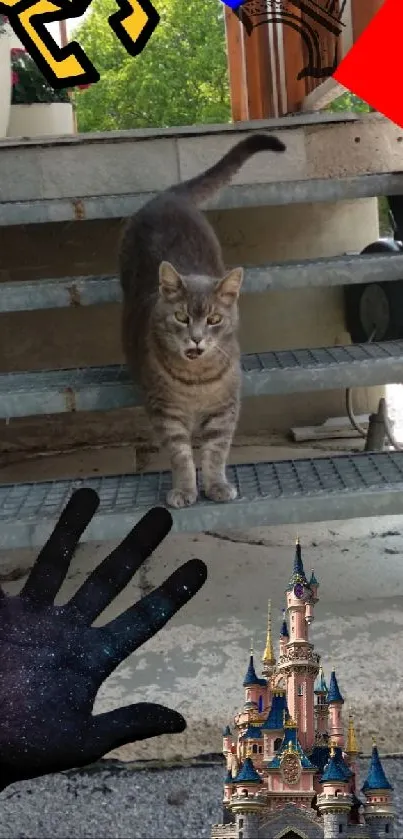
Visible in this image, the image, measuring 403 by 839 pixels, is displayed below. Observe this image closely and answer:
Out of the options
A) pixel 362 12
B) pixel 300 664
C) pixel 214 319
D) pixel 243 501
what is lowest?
pixel 300 664

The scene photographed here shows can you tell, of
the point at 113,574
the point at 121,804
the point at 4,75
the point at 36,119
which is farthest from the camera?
the point at 36,119

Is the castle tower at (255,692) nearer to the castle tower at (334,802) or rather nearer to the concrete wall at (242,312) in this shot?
the castle tower at (334,802)

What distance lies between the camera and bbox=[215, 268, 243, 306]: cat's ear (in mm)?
1885

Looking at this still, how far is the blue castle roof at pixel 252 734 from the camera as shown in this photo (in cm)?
82

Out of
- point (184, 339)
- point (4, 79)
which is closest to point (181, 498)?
point (184, 339)

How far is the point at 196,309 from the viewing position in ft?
6.18

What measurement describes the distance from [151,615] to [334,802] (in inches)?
19.0

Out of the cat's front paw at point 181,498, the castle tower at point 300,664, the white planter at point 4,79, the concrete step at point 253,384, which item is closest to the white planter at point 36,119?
the white planter at point 4,79

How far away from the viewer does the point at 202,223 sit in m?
2.46

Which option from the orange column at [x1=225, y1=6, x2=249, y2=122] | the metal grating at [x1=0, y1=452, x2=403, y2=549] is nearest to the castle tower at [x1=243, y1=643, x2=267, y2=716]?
the metal grating at [x1=0, y1=452, x2=403, y2=549]

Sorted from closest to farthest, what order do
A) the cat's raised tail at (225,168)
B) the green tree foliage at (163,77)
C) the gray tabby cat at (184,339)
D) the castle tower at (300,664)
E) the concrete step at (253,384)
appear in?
the castle tower at (300,664)
the gray tabby cat at (184,339)
the concrete step at (253,384)
the cat's raised tail at (225,168)
the green tree foliage at (163,77)

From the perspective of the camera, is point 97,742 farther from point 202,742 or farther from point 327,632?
point 327,632

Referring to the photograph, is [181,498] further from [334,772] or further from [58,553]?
[334,772]

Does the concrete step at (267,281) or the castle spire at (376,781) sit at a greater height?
the concrete step at (267,281)
